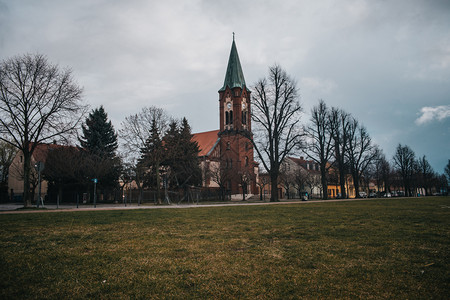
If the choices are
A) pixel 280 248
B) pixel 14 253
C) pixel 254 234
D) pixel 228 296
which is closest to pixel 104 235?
pixel 14 253

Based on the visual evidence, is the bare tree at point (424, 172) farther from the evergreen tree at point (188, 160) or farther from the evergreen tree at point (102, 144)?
the evergreen tree at point (102, 144)

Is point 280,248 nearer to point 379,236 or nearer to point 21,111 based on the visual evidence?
point 379,236

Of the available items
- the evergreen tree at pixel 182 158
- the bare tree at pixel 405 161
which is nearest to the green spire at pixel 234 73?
the evergreen tree at pixel 182 158

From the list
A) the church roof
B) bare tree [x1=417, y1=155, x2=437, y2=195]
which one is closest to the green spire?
the church roof

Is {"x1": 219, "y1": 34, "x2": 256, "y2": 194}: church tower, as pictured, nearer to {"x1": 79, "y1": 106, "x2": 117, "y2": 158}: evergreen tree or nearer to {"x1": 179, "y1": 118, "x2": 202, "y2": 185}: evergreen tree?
{"x1": 179, "y1": 118, "x2": 202, "y2": 185}: evergreen tree

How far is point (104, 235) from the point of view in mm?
6746

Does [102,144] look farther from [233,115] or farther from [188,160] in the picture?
[233,115]

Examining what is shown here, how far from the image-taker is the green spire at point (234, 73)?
5897cm

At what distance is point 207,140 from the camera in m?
62.6

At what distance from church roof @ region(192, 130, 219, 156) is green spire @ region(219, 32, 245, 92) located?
32.5ft

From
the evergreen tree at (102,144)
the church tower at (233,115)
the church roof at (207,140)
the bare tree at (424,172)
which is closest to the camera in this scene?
the evergreen tree at (102,144)

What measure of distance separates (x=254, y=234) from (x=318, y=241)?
1530 millimetres

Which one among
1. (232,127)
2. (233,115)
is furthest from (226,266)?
(233,115)

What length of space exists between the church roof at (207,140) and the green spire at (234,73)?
990cm
